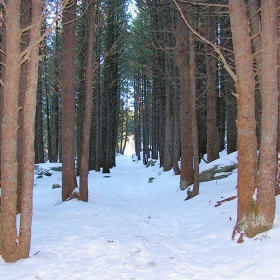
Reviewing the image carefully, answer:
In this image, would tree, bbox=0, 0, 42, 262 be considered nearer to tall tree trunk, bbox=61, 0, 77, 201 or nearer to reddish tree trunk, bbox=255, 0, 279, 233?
reddish tree trunk, bbox=255, 0, 279, 233

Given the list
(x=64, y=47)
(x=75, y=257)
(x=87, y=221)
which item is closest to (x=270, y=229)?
(x=75, y=257)

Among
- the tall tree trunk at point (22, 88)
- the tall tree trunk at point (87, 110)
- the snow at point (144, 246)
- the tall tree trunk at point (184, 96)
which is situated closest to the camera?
the snow at point (144, 246)

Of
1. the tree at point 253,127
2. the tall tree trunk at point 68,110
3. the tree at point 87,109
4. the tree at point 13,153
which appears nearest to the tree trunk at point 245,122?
the tree at point 253,127

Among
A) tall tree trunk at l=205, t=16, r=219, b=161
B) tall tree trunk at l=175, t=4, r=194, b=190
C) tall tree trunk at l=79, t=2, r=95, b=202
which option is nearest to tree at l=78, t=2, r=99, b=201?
tall tree trunk at l=79, t=2, r=95, b=202

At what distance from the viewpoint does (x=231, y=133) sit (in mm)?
15508

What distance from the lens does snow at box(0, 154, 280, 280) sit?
3873 mm

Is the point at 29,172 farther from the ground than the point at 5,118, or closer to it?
closer to it

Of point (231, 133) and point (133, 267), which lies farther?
point (231, 133)

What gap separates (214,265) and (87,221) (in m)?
3.55

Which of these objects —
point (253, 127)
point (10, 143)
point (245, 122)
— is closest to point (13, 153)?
point (10, 143)

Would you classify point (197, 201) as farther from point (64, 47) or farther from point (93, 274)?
point (64, 47)

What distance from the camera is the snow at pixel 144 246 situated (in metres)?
3.87

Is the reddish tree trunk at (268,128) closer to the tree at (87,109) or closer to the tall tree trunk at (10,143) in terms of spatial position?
the tall tree trunk at (10,143)

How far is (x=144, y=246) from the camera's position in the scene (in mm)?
5129
